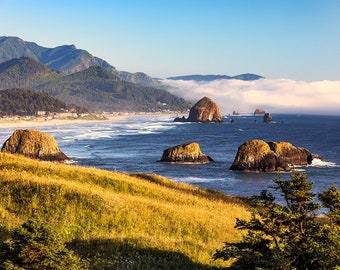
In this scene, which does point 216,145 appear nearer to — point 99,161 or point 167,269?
point 99,161

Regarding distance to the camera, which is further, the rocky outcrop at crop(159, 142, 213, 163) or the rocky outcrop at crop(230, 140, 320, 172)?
the rocky outcrop at crop(159, 142, 213, 163)

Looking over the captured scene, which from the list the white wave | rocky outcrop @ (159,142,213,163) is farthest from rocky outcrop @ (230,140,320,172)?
rocky outcrop @ (159,142,213,163)

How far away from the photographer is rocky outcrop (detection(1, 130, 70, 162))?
84.6m

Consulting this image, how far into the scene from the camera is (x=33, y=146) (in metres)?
85.6

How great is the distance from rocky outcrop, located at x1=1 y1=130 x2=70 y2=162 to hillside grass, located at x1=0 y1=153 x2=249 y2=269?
54.5 meters

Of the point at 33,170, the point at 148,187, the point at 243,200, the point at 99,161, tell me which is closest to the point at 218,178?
the point at 99,161

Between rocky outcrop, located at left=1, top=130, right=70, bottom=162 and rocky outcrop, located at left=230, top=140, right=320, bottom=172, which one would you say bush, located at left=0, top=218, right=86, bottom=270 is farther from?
rocky outcrop, located at left=230, top=140, right=320, bottom=172

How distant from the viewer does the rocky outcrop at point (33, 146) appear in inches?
3329

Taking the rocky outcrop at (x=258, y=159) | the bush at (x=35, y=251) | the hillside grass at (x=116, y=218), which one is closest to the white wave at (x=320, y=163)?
the rocky outcrop at (x=258, y=159)

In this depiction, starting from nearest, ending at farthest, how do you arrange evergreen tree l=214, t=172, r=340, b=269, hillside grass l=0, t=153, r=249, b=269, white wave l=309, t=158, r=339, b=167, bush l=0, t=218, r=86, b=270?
1. bush l=0, t=218, r=86, b=270
2. evergreen tree l=214, t=172, r=340, b=269
3. hillside grass l=0, t=153, r=249, b=269
4. white wave l=309, t=158, r=339, b=167

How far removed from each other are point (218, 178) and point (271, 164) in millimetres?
16286

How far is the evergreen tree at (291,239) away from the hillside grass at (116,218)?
3.20 meters

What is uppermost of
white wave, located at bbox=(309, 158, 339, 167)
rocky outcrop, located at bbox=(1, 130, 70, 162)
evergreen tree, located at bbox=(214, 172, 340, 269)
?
evergreen tree, located at bbox=(214, 172, 340, 269)

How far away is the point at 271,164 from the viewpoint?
287ft
